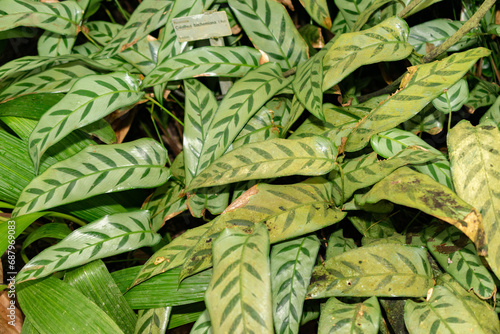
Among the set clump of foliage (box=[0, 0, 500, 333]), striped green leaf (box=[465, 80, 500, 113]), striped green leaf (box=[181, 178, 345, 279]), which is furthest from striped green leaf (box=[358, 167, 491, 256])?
striped green leaf (box=[465, 80, 500, 113])

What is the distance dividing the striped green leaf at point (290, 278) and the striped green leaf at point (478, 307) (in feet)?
1.05

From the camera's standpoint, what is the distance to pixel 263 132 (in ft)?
3.75

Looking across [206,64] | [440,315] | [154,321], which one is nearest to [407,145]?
[440,315]

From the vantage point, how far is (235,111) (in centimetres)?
107

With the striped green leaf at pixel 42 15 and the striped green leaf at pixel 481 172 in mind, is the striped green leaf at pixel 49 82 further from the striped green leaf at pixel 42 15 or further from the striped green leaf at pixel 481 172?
the striped green leaf at pixel 481 172

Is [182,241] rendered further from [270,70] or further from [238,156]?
[270,70]

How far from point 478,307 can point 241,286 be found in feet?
1.77

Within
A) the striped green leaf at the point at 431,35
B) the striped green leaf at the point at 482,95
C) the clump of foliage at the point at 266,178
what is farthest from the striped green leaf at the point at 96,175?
the striped green leaf at the point at 482,95

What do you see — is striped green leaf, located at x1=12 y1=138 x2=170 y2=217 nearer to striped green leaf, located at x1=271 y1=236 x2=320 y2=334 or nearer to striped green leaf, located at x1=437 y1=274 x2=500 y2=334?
striped green leaf, located at x1=271 y1=236 x2=320 y2=334

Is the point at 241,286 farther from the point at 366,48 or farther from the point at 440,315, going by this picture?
the point at 366,48

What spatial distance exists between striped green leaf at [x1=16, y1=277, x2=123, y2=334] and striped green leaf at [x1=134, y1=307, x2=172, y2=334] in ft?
0.26

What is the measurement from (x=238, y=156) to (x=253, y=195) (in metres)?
0.10

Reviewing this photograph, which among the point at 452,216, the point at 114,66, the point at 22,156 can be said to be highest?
the point at 114,66

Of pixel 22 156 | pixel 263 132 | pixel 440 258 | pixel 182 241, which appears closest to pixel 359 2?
pixel 263 132
